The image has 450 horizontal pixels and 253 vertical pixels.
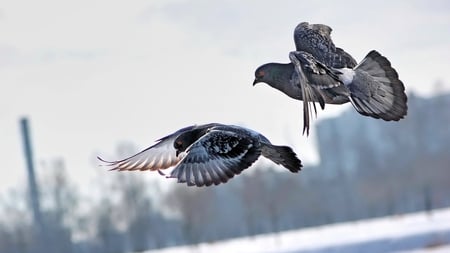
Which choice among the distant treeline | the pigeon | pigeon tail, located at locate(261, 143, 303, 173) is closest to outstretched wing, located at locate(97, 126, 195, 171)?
the pigeon

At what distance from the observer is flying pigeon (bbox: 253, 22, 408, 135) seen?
20.6ft

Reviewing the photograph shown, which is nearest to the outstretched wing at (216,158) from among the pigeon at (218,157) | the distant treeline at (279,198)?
the pigeon at (218,157)

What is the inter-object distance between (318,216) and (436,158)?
814 centimetres

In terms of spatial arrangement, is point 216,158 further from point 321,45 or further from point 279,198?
point 279,198

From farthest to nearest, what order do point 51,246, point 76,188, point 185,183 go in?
point 51,246 < point 76,188 < point 185,183

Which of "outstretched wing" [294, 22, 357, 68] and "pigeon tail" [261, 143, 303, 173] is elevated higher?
"outstretched wing" [294, 22, 357, 68]

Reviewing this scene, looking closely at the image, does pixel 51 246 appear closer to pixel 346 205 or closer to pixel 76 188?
pixel 76 188

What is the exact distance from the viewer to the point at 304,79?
247 inches

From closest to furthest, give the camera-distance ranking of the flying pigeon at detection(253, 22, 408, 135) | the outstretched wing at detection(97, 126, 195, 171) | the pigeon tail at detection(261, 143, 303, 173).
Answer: the flying pigeon at detection(253, 22, 408, 135)
the pigeon tail at detection(261, 143, 303, 173)
the outstretched wing at detection(97, 126, 195, 171)

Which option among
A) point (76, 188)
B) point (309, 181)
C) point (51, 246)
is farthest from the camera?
point (309, 181)

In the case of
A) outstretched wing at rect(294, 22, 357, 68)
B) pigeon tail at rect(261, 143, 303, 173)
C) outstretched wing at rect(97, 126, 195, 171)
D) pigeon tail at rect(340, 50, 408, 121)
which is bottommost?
pigeon tail at rect(261, 143, 303, 173)

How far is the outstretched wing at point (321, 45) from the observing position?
6851mm

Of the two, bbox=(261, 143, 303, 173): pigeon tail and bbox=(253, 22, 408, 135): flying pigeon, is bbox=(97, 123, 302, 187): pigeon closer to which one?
bbox=(261, 143, 303, 173): pigeon tail

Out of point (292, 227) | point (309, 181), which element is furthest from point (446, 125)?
point (292, 227)
